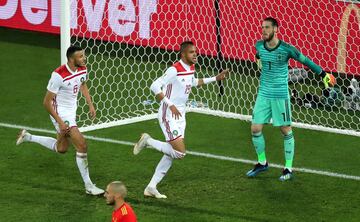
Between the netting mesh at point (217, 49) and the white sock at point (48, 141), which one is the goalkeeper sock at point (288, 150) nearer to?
the netting mesh at point (217, 49)

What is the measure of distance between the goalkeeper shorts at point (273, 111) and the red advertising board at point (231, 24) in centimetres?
355

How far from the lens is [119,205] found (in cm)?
935

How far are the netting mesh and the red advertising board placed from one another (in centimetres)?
2

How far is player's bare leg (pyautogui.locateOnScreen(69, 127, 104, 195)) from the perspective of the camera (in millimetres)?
12031

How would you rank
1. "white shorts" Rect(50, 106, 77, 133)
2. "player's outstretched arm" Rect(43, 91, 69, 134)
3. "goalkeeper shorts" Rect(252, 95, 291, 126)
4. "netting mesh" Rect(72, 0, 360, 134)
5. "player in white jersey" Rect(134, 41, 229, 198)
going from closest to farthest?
"player's outstretched arm" Rect(43, 91, 69, 134) → "player in white jersey" Rect(134, 41, 229, 198) → "white shorts" Rect(50, 106, 77, 133) → "goalkeeper shorts" Rect(252, 95, 291, 126) → "netting mesh" Rect(72, 0, 360, 134)

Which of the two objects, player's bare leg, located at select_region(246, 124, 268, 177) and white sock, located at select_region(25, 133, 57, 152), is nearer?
white sock, located at select_region(25, 133, 57, 152)

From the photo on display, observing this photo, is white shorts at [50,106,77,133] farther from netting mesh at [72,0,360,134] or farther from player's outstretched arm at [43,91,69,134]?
netting mesh at [72,0,360,134]

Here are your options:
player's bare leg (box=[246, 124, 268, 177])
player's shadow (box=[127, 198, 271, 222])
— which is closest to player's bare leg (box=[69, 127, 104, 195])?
player's shadow (box=[127, 198, 271, 222])

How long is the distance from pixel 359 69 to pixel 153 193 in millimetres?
5295

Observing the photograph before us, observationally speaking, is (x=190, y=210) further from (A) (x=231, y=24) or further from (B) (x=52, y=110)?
(A) (x=231, y=24)

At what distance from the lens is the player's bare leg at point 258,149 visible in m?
13.0

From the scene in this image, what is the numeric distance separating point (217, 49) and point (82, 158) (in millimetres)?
5500

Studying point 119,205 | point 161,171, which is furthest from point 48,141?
point 119,205

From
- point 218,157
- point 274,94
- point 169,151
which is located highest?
point 274,94
